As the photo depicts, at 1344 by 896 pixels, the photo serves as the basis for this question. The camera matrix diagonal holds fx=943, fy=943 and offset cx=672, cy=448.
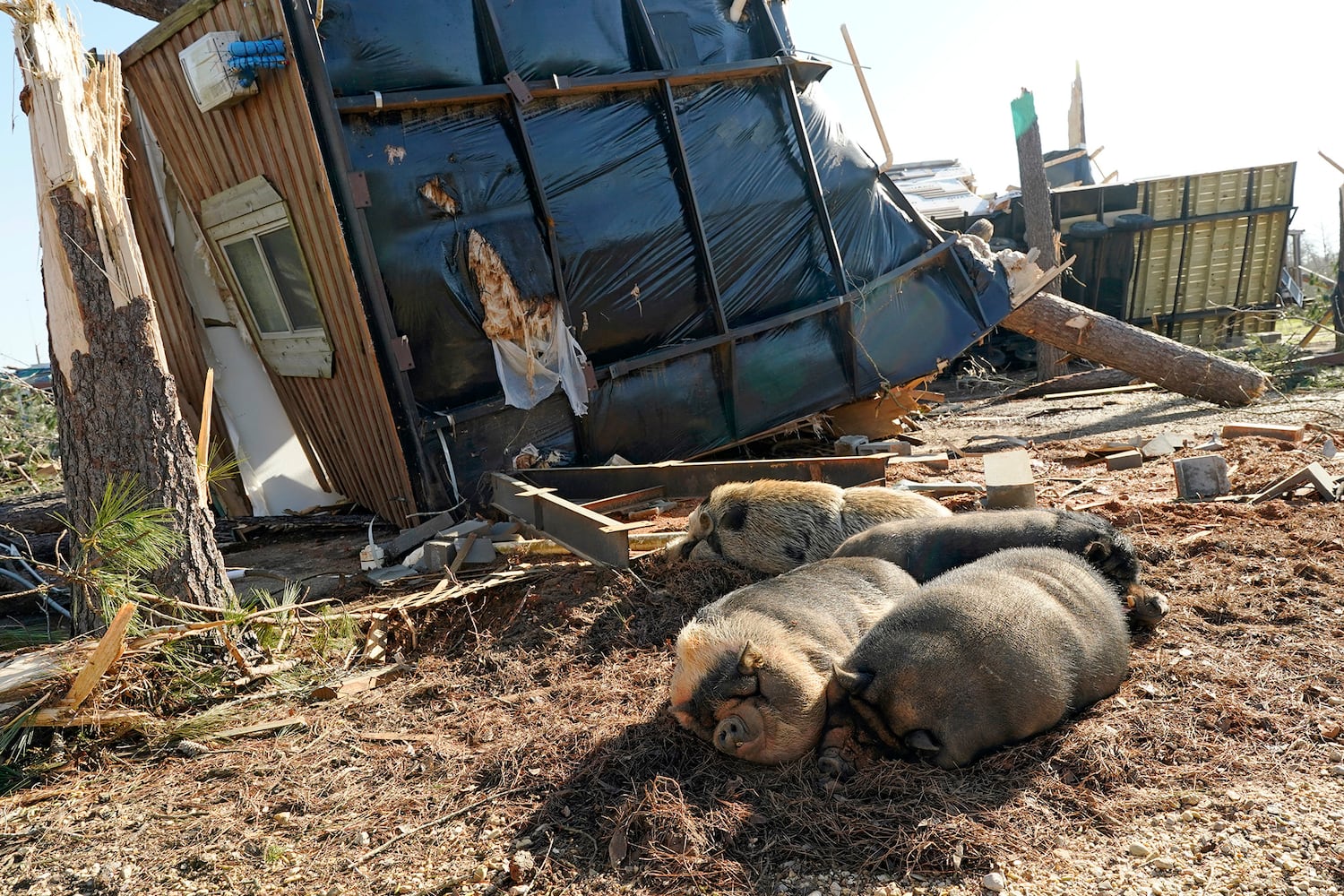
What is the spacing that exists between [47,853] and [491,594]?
7.64 feet

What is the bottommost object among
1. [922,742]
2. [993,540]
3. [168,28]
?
[922,742]

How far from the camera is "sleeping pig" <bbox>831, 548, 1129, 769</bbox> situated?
313 cm

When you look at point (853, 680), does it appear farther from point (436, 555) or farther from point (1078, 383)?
point (1078, 383)

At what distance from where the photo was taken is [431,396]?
277 inches

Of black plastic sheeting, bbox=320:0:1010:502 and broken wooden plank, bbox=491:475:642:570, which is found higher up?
black plastic sheeting, bbox=320:0:1010:502

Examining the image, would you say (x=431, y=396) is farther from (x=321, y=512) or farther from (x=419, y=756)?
(x=419, y=756)

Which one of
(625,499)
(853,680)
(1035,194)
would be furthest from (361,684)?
(1035,194)

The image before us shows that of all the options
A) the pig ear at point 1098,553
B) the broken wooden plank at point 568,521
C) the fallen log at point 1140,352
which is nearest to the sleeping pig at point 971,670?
the pig ear at point 1098,553

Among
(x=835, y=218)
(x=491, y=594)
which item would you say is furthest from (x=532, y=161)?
(x=491, y=594)

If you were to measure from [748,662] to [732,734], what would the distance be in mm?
250

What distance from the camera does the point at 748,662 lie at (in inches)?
127

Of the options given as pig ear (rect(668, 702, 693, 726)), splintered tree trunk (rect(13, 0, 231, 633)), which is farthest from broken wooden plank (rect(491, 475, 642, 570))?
splintered tree trunk (rect(13, 0, 231, 633))

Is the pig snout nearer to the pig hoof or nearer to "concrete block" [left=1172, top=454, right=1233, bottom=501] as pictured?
the pig hoof

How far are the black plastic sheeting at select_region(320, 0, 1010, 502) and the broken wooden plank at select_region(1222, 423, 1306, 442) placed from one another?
241 cm
